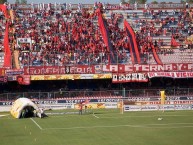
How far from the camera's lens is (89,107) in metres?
55.7

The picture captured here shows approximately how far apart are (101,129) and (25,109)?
10.5 metres

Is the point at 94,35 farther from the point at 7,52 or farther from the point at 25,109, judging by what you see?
the point at 25,109

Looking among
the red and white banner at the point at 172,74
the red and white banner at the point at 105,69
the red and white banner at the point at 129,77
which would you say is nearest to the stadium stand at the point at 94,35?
the red and white banner at the point at 105,69

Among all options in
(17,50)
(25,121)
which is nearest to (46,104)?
(17,50)

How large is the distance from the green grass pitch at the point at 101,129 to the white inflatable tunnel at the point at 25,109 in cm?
88

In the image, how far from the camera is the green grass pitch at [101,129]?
107ft

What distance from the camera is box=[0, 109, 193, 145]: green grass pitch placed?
32594 mm

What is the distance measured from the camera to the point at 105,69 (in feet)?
191

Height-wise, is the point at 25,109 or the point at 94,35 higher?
the point at 94,35

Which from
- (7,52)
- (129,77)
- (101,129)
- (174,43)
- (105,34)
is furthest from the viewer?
(174,43)

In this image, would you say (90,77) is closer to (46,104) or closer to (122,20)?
(46,104)

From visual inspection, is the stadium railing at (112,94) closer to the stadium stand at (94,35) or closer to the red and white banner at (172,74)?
the stadium stand at (94,35)

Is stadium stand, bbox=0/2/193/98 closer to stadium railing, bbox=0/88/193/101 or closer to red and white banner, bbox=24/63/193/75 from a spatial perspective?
stadium railing, bbox=0/88/193/101

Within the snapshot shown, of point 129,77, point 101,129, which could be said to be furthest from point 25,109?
point 129,77
